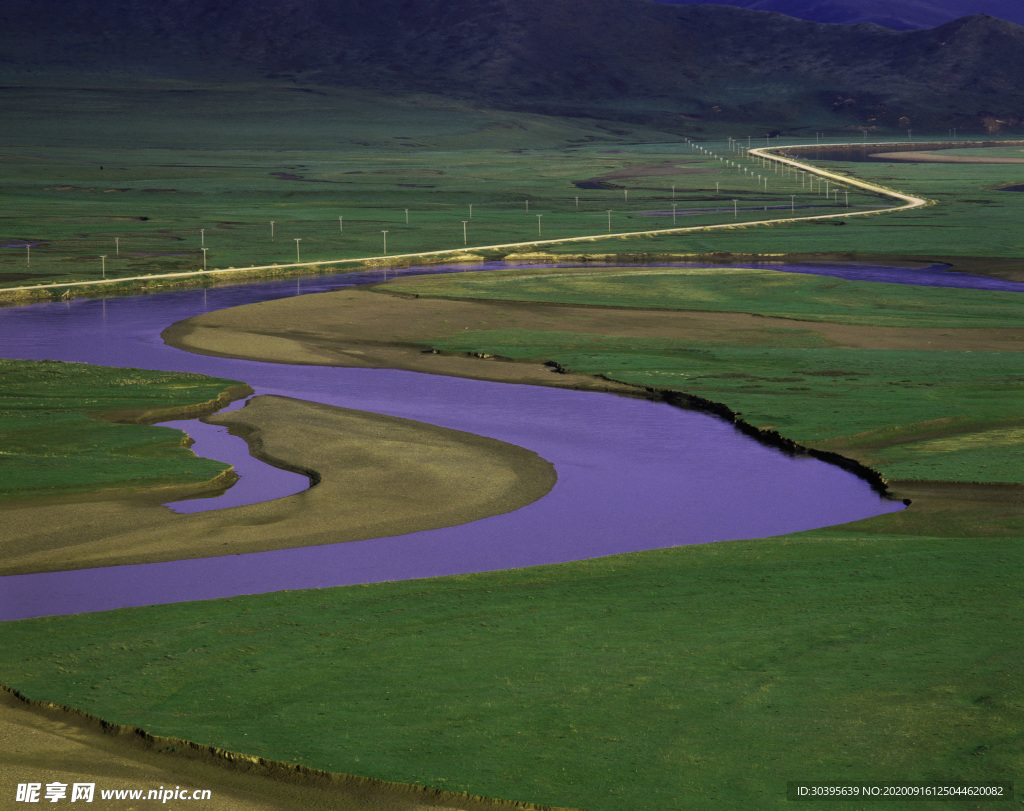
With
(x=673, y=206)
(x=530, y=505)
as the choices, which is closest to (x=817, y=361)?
(x=530, y=505)

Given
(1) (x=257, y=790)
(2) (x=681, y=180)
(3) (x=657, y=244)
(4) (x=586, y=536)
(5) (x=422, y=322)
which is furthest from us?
(2) (x=681, y=180)

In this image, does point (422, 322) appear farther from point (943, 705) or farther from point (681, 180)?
point (681, 180)

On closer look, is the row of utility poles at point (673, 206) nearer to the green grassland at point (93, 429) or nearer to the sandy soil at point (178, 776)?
the green grassland at point (93, 429)

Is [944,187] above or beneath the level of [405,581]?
above

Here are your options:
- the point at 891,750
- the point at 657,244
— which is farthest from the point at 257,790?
the point at 657,244

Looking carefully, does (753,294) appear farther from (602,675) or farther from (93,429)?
(602,675)

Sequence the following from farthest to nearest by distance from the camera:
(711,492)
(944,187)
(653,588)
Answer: (944,187) < (711,492) < (653,588)

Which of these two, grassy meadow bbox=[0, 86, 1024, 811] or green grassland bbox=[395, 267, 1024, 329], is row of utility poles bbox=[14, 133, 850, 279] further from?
grassy meadow bbox=[0, 86, 1024, 811]
